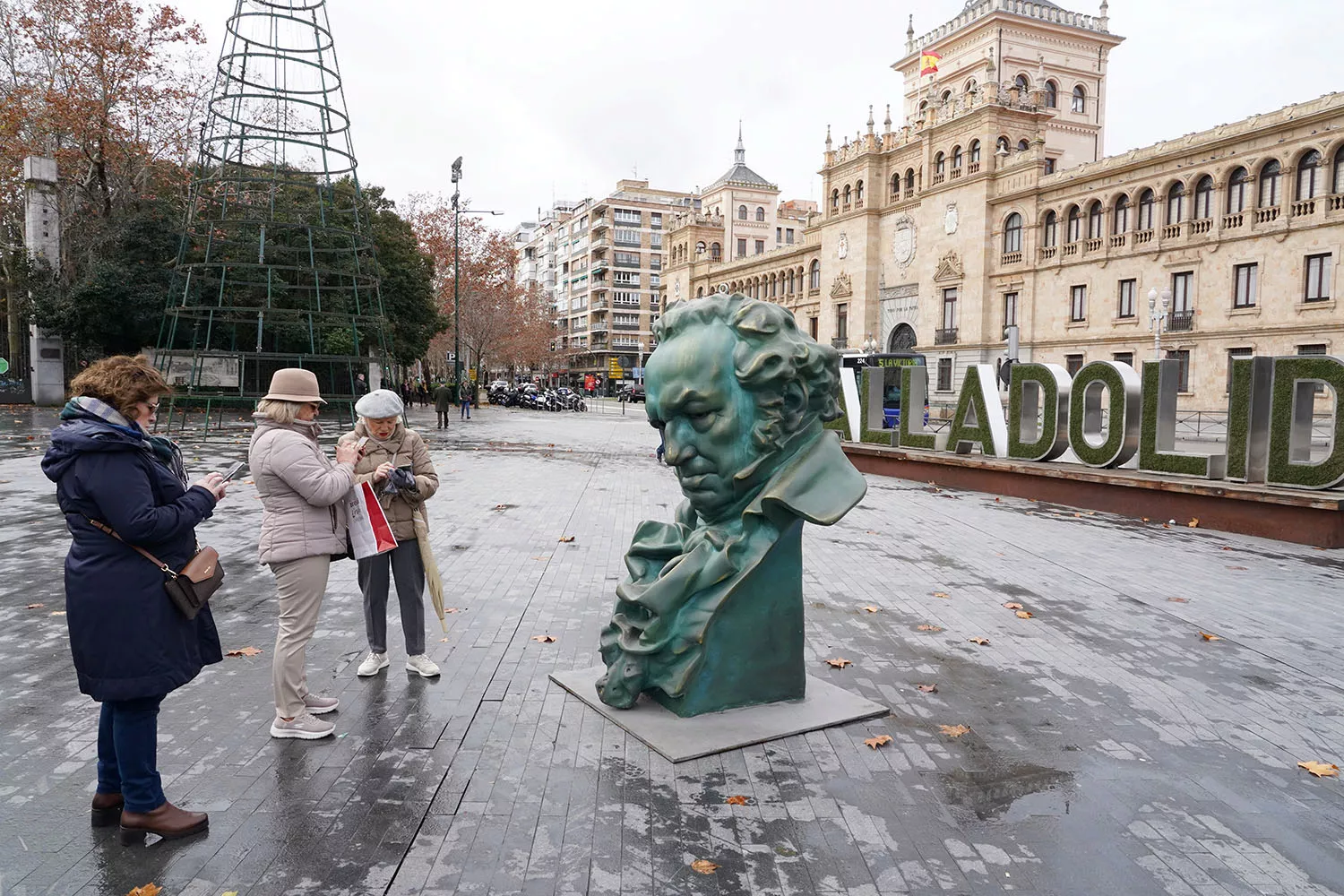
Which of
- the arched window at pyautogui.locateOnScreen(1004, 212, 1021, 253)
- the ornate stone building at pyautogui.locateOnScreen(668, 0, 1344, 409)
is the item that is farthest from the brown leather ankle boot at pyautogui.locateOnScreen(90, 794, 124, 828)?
the arched window at pyautogui.locateOnScreen(1004, 212, 1021, 253)

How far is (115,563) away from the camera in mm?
3062

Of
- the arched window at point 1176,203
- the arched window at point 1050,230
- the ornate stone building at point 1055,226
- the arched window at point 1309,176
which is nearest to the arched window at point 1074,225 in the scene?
the ornate stone building at point 1055,226

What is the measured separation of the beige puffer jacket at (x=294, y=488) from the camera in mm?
3898

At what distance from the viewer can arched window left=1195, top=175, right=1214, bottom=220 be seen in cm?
3303

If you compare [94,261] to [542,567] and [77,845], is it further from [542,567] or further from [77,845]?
[77,845]

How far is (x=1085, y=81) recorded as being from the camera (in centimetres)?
5541

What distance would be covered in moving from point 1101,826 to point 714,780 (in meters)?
1.61

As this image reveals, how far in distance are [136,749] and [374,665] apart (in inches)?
73.9

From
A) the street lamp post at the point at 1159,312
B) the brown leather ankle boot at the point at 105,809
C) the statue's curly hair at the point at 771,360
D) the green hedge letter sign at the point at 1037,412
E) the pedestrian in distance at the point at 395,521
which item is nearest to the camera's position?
the brown leather ankle boot at the point at 105,809

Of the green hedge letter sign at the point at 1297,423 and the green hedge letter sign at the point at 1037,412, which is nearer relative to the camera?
the green hedge letter sign at the point at 1297,423

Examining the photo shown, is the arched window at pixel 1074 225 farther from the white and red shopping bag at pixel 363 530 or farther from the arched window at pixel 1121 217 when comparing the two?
the white and red shopping bag at pixel 363 530

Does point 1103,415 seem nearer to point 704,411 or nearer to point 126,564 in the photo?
point 704,411

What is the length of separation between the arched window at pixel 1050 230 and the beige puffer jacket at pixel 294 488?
41.4 metres

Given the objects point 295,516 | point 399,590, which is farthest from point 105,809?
point 399,590
